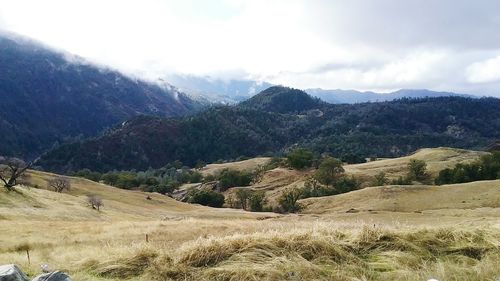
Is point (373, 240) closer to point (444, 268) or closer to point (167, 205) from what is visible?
Result: point (444, 268)

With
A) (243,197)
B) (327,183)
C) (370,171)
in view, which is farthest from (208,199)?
(370,171)

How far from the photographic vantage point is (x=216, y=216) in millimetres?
65062

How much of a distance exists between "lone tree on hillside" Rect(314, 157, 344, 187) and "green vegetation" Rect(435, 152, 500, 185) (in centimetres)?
2369

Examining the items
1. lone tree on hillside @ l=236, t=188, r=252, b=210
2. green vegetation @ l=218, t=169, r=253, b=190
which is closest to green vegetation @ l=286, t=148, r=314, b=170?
green vegetation @ l=218, t=169, r=253, b=190

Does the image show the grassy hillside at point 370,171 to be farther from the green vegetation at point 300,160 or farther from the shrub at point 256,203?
the shrub at point 256,203

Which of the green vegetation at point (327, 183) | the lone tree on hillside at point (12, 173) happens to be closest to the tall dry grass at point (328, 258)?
the lone tree on hillside at point (12, 173)

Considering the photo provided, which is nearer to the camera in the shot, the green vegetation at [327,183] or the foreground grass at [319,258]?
the foreground grass at [319,258]

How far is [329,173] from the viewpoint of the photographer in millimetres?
116688

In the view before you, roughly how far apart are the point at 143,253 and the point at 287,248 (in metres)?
2.93

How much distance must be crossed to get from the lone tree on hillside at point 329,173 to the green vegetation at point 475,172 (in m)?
23.7

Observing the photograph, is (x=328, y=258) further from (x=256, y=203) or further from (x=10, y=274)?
(x=256, y=203)

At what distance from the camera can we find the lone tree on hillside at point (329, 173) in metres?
115

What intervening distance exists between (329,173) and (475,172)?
32673 mm

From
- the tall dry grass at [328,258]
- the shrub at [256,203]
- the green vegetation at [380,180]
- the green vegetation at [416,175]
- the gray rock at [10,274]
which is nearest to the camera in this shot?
the gray rock at [10,274]
